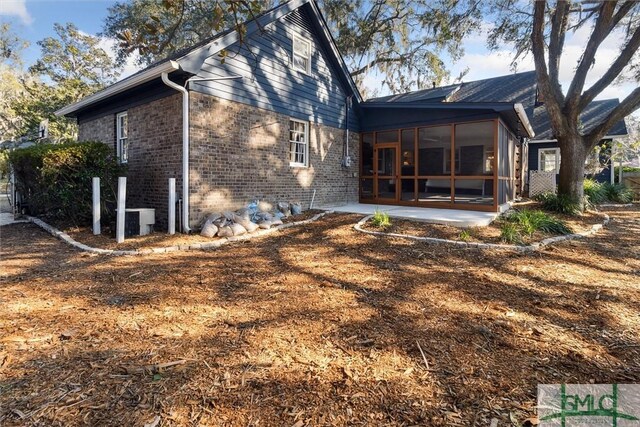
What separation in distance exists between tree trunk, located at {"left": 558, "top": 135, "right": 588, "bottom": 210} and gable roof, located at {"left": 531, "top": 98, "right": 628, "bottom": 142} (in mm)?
6681

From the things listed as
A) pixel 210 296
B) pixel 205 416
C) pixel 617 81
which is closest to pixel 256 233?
pixel 210 296

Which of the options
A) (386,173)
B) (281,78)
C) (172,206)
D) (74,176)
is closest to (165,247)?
(172,206)

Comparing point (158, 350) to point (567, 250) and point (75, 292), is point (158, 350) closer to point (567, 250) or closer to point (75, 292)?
point (75, 292)

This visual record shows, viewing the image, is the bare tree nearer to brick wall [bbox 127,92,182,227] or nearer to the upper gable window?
the upper gable window

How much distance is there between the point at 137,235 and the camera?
7.18m

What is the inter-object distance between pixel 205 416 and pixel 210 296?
6.36 feet

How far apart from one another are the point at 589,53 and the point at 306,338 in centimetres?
1161

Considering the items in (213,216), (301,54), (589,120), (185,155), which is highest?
(301,54)

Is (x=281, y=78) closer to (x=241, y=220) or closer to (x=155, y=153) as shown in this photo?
(x=155, y=153)

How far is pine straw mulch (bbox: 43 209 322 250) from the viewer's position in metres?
6.28

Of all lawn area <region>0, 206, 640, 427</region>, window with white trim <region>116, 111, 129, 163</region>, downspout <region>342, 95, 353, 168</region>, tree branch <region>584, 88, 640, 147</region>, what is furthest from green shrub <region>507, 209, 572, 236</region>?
window with white trim <region>116, 111, 129, 163</region>

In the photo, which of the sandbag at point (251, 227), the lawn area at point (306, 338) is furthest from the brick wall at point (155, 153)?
the lawn area at point (306, 338)

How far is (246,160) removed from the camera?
8.73m

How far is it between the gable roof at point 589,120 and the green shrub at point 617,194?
123 inches
